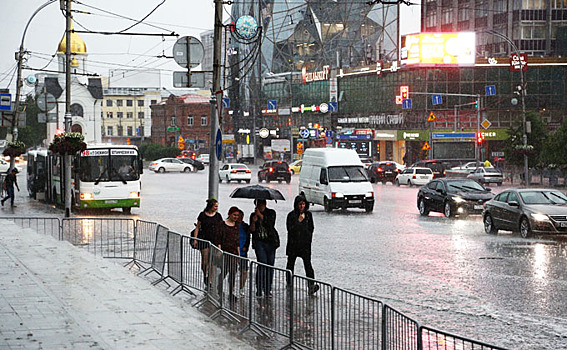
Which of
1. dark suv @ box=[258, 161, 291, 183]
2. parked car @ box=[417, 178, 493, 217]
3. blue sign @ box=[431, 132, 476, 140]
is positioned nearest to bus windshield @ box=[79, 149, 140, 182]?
parked car @ box=[417, 178, 493, 217]

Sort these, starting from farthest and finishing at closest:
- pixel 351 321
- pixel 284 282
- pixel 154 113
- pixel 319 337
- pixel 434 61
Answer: pixel 154 113 → pixel 434 61 → pixel 284 282 → pixel 319 337 → pixel 351 321

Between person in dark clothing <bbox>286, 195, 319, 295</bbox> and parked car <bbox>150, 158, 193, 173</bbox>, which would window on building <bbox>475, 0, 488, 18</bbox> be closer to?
parked car <bbox>150, 158, 193, 173</bbox>

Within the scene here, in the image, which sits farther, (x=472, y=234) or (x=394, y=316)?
(x=472, y=234)

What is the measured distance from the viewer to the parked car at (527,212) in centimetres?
2191

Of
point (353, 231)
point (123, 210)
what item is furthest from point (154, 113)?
point (353, 231)

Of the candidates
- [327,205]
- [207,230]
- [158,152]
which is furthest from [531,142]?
[158,152]

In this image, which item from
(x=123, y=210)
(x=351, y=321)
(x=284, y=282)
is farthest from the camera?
(x=123, y=210)

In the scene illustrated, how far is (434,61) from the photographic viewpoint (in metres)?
76.0

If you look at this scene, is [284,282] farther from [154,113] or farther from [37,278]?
[154,113]

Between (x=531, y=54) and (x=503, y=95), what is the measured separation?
8023 millimetres

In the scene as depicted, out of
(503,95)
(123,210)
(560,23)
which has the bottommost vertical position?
(123,210)

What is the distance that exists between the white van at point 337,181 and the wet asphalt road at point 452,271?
1545 mm

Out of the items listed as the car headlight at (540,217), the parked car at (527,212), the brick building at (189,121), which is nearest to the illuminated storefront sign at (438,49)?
the parked car at (527,212)

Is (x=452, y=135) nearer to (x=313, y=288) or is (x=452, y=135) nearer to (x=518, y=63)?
(x=518, y=63)
